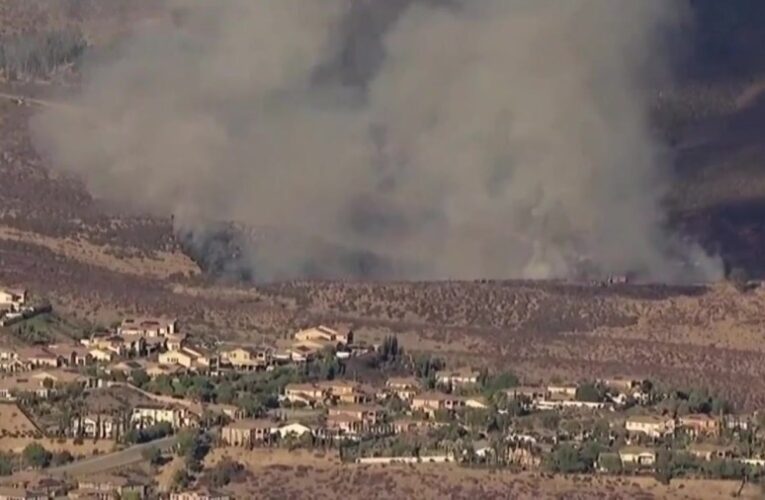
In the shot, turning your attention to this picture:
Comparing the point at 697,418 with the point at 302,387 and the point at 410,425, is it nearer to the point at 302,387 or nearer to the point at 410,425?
the point at 410,425

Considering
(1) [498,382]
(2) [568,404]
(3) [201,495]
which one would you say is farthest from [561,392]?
(3) [201,495]

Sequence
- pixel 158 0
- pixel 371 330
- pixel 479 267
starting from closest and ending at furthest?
pixel 371 330
pixel 479 267
pixel 158 0

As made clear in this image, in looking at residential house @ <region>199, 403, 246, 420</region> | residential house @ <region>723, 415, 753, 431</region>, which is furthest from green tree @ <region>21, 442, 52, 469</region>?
residential house @ <region>723, 415, 753, 431</region>

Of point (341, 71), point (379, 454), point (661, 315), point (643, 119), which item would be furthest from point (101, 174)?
point (379, 454)

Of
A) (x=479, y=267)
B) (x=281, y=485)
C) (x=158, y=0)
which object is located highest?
(x=158, y=0)

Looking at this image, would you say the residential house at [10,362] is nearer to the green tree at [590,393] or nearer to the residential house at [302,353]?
the residential house at [302,353]

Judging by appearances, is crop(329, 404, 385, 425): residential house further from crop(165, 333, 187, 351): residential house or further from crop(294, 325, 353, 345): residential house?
crop(294, 325, 353, 345): residential house

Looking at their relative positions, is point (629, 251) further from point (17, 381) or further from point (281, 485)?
point (281, 485)
